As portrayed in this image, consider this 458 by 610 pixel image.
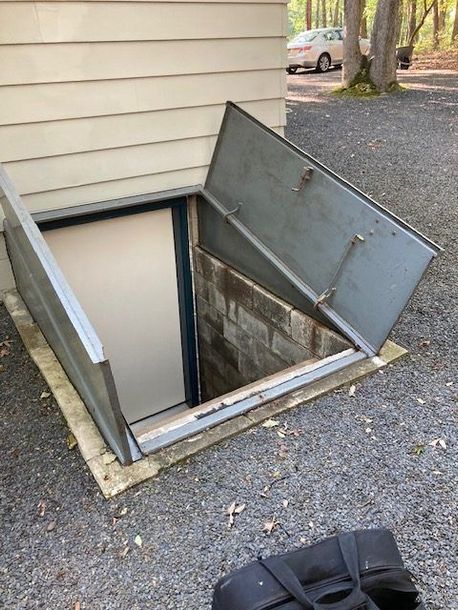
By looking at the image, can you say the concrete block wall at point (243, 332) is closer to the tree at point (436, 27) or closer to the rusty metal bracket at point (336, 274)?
the rusty metal bracket at point (336, 274)

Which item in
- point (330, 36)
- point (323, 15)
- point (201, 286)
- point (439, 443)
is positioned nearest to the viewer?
point (439, 443)

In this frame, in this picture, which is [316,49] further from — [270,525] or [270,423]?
[270,525]

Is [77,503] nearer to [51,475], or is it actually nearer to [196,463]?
[51,475]

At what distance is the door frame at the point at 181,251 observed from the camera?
371 centimetres

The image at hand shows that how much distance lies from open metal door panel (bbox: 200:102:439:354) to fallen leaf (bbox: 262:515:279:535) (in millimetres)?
1304

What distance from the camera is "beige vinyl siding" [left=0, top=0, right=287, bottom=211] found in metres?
3.11

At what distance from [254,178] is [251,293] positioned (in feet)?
3.03

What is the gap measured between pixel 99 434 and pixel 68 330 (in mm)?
531

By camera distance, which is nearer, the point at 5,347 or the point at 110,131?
the point at 5,347

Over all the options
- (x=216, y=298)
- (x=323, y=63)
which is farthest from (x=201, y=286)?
(x=323, y=63)

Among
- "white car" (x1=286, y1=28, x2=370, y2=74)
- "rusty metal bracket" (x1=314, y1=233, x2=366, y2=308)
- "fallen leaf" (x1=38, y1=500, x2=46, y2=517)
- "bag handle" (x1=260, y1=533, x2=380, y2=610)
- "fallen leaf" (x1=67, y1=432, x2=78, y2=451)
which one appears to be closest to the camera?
"bag handle" (x1=260, y1=533, x2=380, y2=610)

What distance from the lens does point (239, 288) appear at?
4.17 m

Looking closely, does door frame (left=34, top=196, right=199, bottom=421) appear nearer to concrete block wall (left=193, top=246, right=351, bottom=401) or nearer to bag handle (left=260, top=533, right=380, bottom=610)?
concrete block wall (left=193, top=246, right=351, bottom=401)

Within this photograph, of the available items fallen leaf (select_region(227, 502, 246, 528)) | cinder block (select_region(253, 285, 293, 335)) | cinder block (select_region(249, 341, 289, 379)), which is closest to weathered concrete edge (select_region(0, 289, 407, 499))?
fallen leaf (select_region(227, 502, 246, 528))
